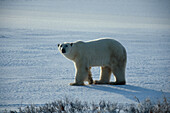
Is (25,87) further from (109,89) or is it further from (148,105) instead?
(148,105)

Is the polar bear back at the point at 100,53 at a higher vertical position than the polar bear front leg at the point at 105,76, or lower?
higher

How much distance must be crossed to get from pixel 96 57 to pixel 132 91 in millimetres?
1149

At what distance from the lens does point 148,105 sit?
391 cm

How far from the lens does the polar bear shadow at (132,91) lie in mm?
5078

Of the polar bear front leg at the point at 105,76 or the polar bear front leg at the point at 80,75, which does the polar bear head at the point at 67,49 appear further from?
the polar bear front leg at the point at 105,76

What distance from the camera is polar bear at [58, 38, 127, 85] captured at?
5.98 m

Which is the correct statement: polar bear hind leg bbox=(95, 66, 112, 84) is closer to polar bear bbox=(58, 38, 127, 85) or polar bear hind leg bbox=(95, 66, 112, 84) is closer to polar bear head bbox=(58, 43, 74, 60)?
polar bear bbox=(58, 38, 127, 85)

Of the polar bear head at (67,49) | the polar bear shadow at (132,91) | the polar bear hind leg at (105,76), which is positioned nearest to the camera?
the polar bear shadow at (132,91)

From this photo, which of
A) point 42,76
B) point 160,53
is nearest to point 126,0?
point 160,53

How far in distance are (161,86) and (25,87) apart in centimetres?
289

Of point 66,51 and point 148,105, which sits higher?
point 66,51

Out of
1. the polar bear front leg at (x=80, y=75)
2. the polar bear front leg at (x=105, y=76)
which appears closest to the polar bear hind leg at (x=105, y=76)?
the polar bear front leg at (x=105, y=76)

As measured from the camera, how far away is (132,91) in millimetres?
5465

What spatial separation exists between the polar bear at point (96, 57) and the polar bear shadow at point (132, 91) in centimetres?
30
